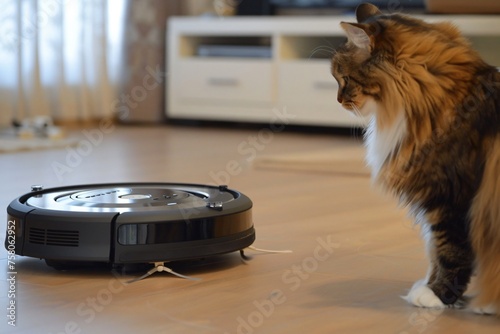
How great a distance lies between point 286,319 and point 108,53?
3.78m

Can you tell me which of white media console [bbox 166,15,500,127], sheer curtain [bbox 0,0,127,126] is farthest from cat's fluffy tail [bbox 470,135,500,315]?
sheer curtain [bbox 0,0,127,126]

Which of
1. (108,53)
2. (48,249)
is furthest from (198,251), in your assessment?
(108,53)

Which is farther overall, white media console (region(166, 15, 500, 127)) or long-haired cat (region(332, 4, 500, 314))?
white media console (region(166, 15, 500, 127))

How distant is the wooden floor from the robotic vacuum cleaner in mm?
47

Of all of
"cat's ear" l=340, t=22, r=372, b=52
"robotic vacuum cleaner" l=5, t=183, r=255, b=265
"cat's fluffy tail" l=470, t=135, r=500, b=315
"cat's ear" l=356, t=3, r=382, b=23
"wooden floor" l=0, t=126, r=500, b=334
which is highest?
"cat's ear" l=356, t=3, r=382, b=23

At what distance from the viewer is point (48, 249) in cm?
160

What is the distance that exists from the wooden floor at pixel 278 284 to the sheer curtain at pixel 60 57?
1586mm

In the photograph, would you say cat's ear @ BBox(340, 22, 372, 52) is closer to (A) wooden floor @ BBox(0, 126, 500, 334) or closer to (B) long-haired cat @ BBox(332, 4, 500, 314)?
(B) long-haired cat @ BBox(332, 4, 500, 314)

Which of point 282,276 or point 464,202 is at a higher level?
point 464,202

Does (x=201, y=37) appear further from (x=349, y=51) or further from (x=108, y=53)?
(x=349, y=51)

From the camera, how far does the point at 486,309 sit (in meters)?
1.41

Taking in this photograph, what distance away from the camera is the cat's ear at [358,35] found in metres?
1.43

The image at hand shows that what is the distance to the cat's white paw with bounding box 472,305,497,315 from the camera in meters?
1.40

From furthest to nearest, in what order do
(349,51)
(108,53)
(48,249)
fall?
(108,53) < (48,249) < (349,51)
